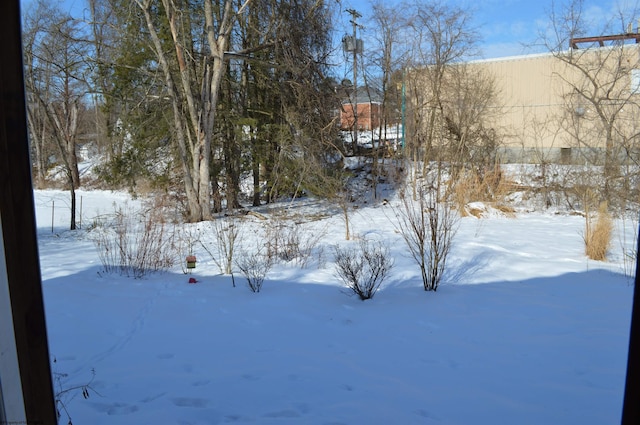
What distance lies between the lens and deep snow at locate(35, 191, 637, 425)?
323 centimetres

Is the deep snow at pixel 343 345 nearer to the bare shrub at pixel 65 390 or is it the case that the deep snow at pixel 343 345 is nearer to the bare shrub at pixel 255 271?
the bare shrub at pixel 65 390

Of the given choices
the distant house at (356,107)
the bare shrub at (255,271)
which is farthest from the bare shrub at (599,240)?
the distant house at (356,107)

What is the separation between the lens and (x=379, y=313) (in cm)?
541

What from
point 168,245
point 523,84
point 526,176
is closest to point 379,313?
point 168,245

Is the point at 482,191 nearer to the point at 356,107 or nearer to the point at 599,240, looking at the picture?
the point at 356,107

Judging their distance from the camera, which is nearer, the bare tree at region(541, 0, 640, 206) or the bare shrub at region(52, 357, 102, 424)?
the bare shrub at region(52, 357, 102, 424)

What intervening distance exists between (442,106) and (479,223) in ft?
25.0

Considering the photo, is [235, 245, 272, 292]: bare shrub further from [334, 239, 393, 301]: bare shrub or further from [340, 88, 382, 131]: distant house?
[340, 88, 382, 131]: distant house

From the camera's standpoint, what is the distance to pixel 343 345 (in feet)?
14.7

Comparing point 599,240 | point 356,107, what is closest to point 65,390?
point 599,240

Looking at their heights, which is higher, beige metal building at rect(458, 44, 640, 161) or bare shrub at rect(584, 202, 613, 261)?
beige metal building at rect(458, 44, 640, 161)

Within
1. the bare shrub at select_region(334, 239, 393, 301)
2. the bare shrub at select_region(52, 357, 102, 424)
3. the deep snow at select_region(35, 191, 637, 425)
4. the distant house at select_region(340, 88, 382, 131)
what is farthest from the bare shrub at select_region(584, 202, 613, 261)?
the distant house at select_region(340, 88, 382, 131)

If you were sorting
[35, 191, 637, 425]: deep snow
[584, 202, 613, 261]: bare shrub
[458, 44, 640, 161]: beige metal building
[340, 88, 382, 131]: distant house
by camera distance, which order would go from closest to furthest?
1. [35, 191, 637, 425]: deep snow
2. [584, 202, 613, 261]: bare shrub
3. [458, 44, 640, 161]: beige metal building
4. [340, 88, 382, 131]: distant house

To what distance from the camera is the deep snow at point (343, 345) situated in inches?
127
